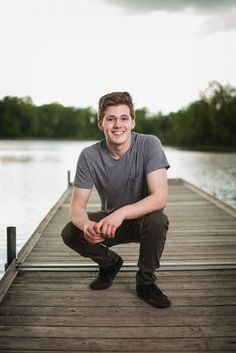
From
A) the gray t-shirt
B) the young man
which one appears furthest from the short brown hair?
the gray t-shirt

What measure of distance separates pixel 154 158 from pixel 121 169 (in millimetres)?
242

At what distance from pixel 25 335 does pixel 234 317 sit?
1237 millimetres

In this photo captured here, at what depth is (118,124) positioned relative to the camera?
2.90 meters

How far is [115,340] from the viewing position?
7.64 feet

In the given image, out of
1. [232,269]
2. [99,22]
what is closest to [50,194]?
[232,269]

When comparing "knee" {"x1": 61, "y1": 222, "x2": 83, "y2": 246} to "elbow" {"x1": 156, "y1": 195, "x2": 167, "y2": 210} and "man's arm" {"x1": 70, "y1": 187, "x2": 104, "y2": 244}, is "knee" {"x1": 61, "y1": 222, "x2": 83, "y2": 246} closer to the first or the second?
"man's arm" {"x1": 70, "y1": 187, "x2": 104, "y2": 244}

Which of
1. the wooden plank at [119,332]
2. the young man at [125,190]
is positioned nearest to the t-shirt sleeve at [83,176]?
the young man at [125,190]

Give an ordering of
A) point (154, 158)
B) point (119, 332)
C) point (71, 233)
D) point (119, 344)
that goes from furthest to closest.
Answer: point (71, 233) → point (154, 158) → point (119, 332) → point (119, 344)

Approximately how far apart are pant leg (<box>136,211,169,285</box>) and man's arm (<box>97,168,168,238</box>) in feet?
0.22

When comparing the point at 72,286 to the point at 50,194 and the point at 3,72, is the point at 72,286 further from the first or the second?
the point at 3,72

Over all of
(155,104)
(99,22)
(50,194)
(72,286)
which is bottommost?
(50,194)

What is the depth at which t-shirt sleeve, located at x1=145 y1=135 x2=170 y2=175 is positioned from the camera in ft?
9.40

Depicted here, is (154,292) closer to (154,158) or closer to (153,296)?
(153,296)

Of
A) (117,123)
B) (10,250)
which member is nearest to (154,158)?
(117,123)
